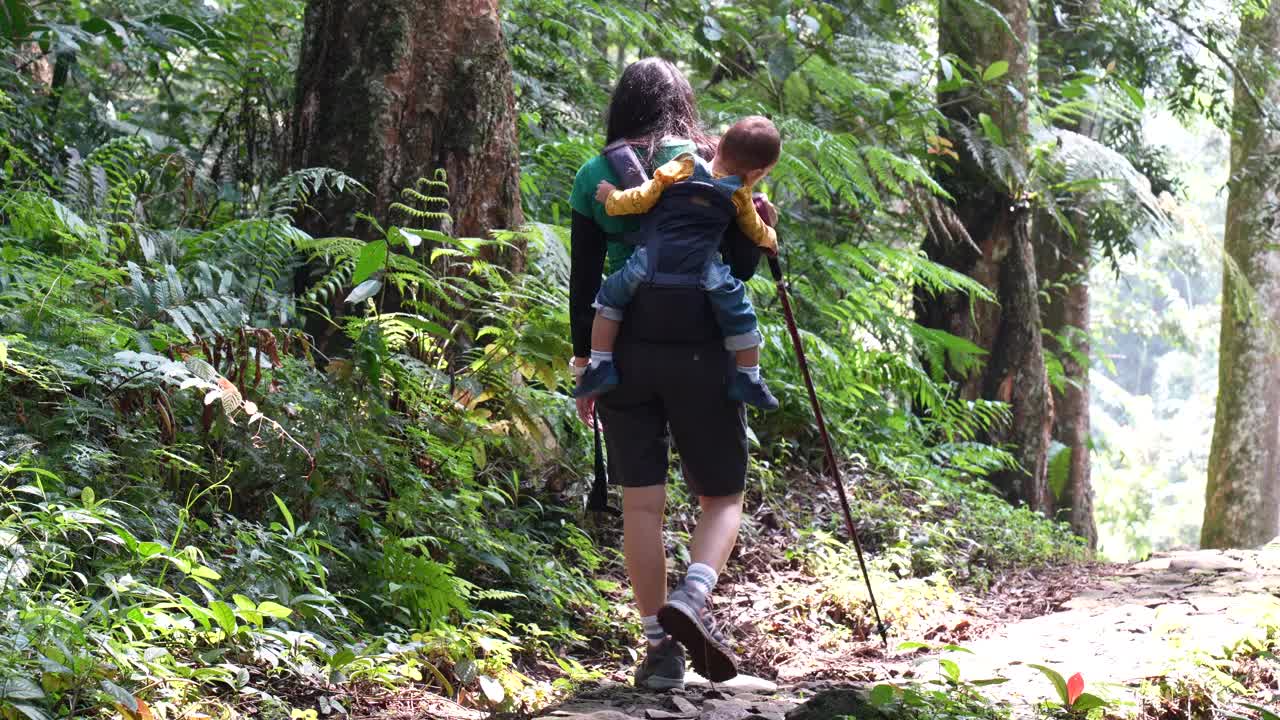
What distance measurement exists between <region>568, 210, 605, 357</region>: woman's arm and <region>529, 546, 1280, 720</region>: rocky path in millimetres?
1172

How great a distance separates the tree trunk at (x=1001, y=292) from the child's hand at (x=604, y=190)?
6.39m

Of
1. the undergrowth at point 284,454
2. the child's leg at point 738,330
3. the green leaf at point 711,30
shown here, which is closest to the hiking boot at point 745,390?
the child's leg at point 738,330

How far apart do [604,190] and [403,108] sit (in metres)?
2.36

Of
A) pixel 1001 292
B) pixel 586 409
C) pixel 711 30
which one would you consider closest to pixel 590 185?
pixel 586 409

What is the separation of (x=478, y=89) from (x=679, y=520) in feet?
7.86

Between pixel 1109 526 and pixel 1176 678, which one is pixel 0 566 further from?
pixel 1109 526

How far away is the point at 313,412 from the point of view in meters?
4.10

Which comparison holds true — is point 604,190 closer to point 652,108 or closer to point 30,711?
point 652,108

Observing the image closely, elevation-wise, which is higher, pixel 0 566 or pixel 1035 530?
pixel 0 566

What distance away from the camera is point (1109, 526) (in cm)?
3503

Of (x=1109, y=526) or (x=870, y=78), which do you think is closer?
(x=870, y=78)

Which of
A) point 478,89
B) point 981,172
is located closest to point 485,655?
point 478,89

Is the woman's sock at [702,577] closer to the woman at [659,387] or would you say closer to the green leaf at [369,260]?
the woman at [659,387]

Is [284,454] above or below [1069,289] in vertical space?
below
